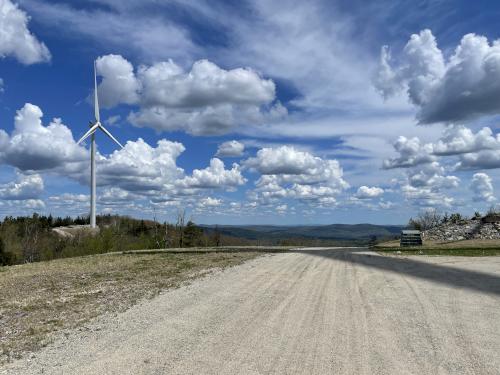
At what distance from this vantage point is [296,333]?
9.74 meters

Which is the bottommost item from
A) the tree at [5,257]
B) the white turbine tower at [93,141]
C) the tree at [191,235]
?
the tree at [5,257]

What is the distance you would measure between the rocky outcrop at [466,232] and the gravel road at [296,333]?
29.5 meters

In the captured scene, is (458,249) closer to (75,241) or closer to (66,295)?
(66,295)

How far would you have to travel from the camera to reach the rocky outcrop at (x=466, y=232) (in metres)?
43.4

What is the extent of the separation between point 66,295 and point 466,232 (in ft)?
133

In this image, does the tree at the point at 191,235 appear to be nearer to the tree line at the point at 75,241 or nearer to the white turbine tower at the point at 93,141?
the tree line at the point at 75,241

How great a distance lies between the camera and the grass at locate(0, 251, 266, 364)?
404 inches

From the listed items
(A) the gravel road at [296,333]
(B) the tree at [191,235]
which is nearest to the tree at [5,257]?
(B) the tree at [191,235]

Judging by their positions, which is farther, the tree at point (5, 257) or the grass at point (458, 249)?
the tree at point (5, 257)

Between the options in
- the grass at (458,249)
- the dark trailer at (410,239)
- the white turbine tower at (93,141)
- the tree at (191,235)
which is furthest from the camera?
the tree at (191,235)

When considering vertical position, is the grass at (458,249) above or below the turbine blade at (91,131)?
below

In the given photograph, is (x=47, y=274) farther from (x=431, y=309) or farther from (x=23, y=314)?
(x=431, y=309)

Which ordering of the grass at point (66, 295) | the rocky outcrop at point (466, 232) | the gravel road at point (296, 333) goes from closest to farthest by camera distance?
1. the gravel road at point (296, 333)
2. the grass at point (66, 295)
3. the rocky outcrop at point (466, 232)

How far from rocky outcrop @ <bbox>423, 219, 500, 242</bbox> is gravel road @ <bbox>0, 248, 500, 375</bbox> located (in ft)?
96.9
